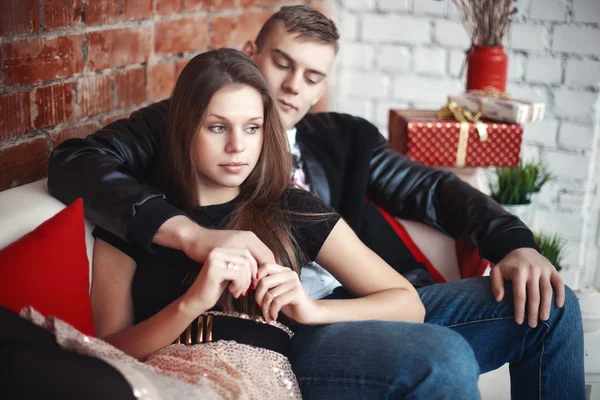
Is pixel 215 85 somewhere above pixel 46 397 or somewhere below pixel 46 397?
above

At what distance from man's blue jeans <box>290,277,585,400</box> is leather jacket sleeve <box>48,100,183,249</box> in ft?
1.09

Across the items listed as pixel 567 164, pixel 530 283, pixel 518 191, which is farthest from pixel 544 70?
pixel 530 283

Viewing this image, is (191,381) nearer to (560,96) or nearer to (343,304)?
(343,304)

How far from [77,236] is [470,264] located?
0.92 meters

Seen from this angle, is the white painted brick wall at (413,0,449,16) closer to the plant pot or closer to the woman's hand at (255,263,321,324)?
the plant pot

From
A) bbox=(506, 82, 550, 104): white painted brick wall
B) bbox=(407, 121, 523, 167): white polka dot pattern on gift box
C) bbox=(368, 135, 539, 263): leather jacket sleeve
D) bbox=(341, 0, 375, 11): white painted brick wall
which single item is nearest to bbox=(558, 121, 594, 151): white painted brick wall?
bbox=(506, 82, 550, 104): white painted brick wall

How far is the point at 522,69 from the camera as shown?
282 cm

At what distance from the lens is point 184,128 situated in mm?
1415

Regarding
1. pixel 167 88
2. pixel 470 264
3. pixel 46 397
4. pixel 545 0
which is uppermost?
pixel 545 0

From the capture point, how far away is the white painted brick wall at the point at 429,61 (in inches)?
115

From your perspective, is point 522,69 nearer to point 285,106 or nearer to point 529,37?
point 529,37

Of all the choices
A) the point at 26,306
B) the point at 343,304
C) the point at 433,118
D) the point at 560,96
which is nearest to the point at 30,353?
the point at 26,306

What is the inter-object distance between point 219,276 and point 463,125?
46.8 inches

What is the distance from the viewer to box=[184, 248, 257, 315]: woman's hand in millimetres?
1174
